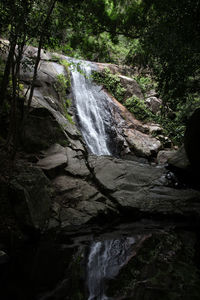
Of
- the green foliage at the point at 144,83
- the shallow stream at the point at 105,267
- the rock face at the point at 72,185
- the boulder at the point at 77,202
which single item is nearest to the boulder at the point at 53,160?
the rock face at the point at 72,185

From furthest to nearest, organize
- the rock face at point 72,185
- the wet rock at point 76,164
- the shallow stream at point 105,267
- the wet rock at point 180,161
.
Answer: the wet rock at point 180,161 → the wet rock at point 76,164 → the rock face at point 72,185 → the shallow stream at point 105,267

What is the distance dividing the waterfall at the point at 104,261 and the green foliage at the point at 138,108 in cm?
1313

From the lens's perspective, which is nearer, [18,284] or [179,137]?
[18,284]

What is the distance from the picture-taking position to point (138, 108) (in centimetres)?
1672

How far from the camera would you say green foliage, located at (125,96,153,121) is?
54.6ft

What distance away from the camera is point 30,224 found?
13.8ft

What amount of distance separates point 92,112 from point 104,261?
423 inches

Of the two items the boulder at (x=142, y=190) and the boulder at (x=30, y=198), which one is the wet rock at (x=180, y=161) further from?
the boulder at (x=30, y=198)

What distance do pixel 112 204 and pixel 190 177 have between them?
141 inches

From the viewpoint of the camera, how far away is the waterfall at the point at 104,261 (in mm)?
2922

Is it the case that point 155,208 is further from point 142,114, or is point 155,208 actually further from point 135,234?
point 142,114

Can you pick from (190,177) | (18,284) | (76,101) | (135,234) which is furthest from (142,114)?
(18,284)

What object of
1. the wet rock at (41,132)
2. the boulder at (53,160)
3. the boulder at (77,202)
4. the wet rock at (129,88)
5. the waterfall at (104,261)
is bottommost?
the boulder at (77,202)

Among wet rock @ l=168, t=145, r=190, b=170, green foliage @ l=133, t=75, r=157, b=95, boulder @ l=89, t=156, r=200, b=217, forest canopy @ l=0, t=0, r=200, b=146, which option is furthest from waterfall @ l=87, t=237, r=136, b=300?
green foliage @ l=133, t=75, r=157, b=95
